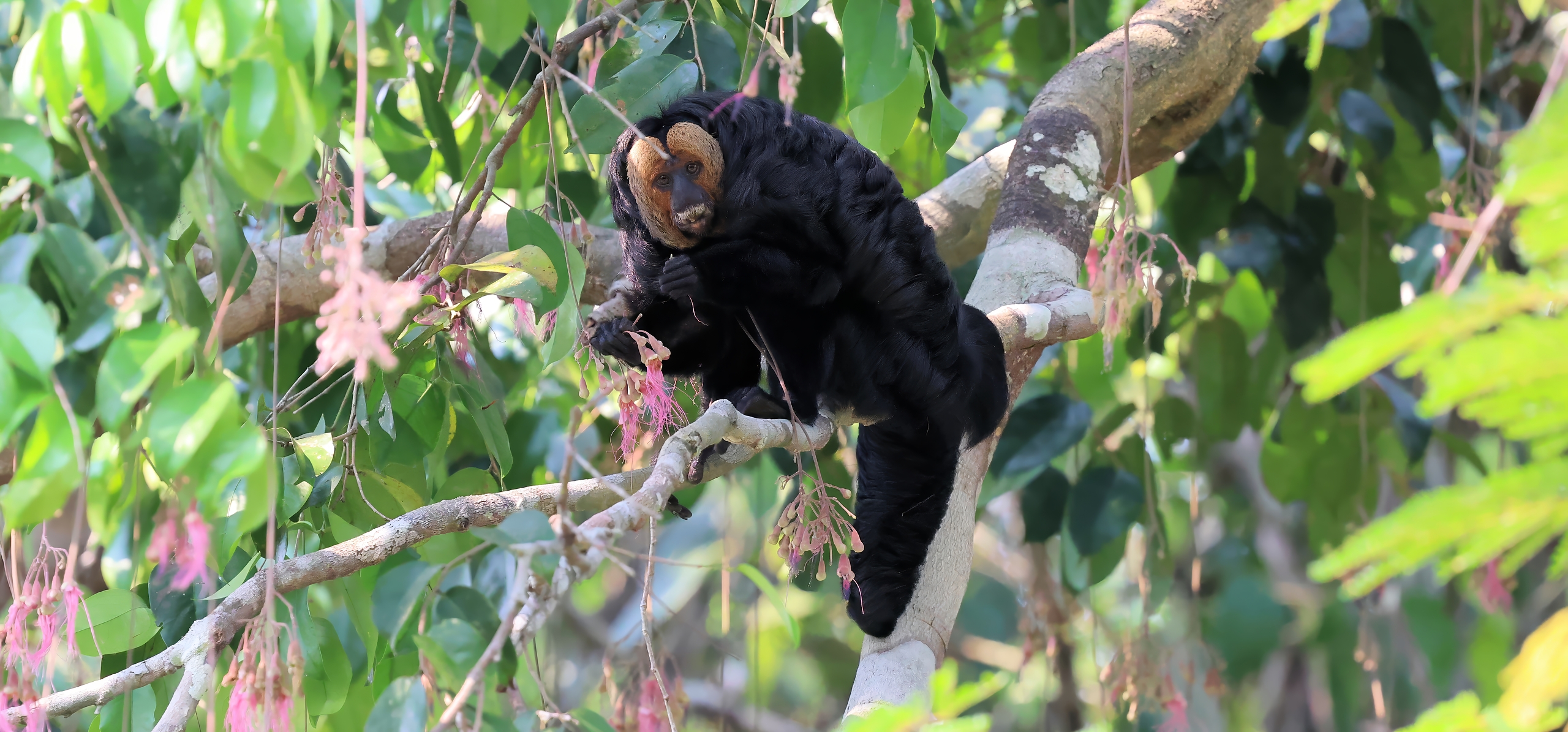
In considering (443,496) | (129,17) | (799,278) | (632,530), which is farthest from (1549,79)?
(443,496)

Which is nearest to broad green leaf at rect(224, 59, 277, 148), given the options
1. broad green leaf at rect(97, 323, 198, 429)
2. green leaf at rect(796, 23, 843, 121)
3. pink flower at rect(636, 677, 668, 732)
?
broad green leaf at rect(97, 323, 198, 429)

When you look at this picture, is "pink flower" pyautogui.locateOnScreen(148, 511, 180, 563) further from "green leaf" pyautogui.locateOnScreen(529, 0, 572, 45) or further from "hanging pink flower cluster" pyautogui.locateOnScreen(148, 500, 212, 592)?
"green leaf" pyautogui.locateOnScreen(529, 0, 572, 45)

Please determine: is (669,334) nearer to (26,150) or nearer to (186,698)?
(186,698)

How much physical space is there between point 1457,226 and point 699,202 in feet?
3.55

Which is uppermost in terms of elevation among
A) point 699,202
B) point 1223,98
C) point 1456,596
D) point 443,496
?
point 699,202

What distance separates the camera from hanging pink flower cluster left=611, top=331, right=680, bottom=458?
121 cm

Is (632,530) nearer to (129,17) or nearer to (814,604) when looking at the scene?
(129,17)

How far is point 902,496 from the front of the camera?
5.63 ft

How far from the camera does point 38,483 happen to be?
68cm

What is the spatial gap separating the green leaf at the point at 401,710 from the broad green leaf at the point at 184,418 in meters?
0.23

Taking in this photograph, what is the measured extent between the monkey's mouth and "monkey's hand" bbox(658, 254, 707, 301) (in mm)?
53

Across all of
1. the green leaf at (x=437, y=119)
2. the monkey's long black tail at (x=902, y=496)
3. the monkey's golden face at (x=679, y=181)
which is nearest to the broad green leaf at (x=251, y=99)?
the monkey's golden face at (x=679, y=181)

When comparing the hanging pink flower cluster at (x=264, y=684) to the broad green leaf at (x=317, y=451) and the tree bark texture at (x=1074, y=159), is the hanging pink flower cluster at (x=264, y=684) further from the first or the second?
the tree bark texture at (x=1074, y=159)

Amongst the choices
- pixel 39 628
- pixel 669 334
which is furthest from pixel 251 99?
pixel 669 334
